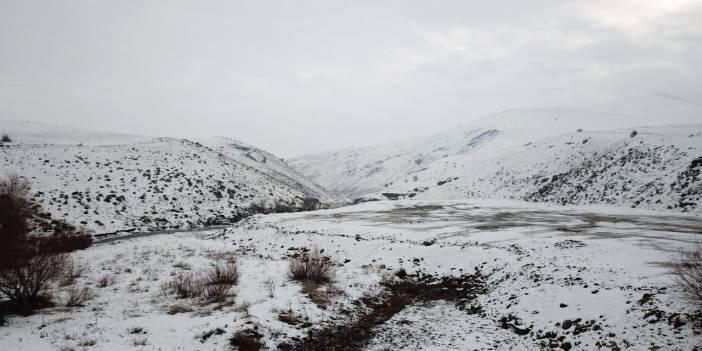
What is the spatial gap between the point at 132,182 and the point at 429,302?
160ft

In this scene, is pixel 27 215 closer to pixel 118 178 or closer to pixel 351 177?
pixel 118 178

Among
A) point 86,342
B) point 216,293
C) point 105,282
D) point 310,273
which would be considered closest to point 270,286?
point 216,293

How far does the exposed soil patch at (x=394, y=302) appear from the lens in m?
11.3

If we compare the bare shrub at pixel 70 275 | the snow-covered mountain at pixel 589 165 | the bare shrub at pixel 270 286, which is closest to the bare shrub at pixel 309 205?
the snow-covered mountain at pixel 589 165

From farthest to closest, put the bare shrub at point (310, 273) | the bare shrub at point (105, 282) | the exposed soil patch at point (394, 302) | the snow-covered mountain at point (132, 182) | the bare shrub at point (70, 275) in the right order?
1. the snow-covered mountain at point (132, 182)
2. the bare shrub at point (310, 273)
3. the bare shrub at point (105, 282)
4. the bare shrub at point (70, 275)
5. the exposed soil patch at point (394, 302)

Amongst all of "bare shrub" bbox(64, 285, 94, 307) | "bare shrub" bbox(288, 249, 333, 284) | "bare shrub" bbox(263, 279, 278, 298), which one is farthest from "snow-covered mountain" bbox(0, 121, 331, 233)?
"bare shrub" bbox(263, 279, 278, 298)

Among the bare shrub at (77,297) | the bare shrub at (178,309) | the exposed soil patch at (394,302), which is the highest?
the bare shrub at (77,297)

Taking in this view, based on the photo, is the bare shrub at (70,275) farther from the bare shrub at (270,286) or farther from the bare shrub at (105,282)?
the bare shrub at (270,286)

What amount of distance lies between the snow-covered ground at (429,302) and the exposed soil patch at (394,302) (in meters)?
0.29

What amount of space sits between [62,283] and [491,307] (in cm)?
1634

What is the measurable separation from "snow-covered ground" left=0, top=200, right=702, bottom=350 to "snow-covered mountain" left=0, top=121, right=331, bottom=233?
65.2 feet

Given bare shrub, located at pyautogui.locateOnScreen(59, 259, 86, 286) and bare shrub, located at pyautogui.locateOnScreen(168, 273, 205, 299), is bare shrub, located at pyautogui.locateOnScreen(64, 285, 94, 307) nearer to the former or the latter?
bare shrub, located at pyautogui.locateOnScreen(59, 259, 86, 286)

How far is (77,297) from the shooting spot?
42.9ft

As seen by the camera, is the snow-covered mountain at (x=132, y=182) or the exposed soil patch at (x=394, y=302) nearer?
the exposed soil patch at (x=394, y=302)
